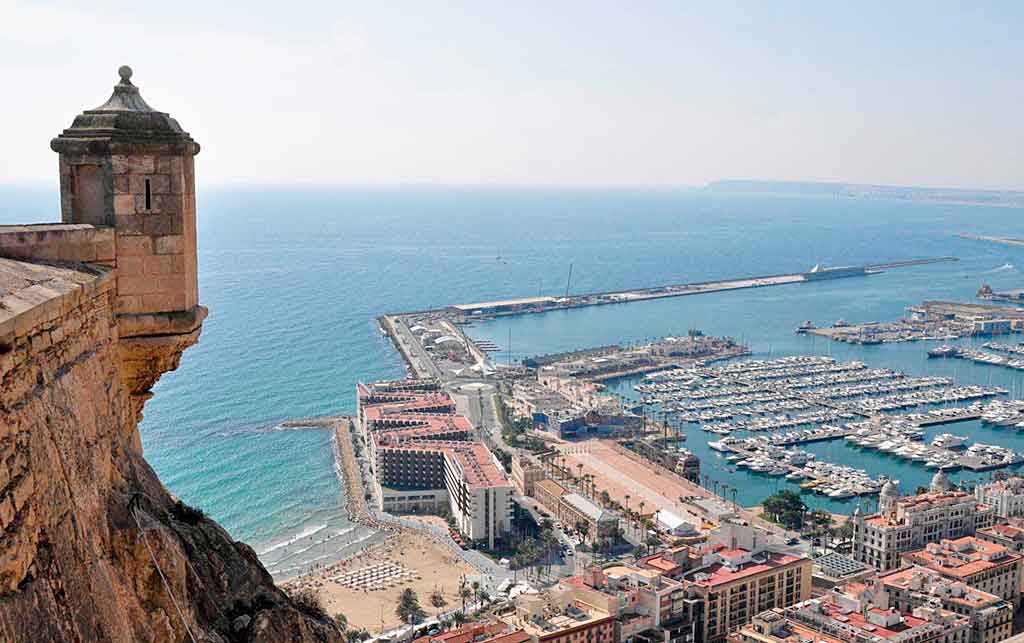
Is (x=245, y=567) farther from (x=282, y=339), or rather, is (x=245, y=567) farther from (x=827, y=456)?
(x=282, y=339)

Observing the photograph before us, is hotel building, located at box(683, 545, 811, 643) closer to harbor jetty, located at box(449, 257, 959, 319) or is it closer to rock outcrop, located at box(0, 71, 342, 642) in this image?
rock outcrop, located at box(0, 71, 342, 642)

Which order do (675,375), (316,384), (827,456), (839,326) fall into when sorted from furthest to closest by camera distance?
(839,326), (675,375), (316,384), (827,456)

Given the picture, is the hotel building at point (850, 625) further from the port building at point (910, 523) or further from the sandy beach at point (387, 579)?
the sandy beach at point (387, 579)

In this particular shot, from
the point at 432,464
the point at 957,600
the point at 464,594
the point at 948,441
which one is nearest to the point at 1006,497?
the point at 948,441

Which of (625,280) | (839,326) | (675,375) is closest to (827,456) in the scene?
(675,375)

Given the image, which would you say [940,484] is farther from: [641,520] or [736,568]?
[736,568]

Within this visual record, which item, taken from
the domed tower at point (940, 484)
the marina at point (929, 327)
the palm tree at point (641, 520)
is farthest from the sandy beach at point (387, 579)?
the marina at point (929, 327)
